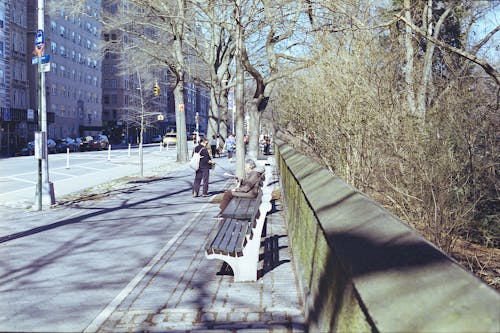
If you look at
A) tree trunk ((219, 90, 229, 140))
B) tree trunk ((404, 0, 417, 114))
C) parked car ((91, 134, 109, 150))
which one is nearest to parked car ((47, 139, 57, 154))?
parked car ((91, 134, 109, 150))

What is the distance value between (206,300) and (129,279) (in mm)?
1522

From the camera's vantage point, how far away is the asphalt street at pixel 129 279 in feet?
20.4

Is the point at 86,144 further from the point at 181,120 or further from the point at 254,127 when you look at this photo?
the point at 254,127

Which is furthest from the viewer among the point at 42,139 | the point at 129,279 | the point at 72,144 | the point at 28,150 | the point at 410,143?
the point at 72,144

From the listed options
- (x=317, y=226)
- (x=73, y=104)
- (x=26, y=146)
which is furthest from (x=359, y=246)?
(x=73, y=104)

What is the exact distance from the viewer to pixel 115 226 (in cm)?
1273

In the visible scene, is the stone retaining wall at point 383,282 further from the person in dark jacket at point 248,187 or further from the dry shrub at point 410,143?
the person in dark jacket at point 248,187

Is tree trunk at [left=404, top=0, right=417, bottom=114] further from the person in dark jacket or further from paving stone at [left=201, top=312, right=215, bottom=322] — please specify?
paving stone at [left=201, top=312, right=215, bottom=322]

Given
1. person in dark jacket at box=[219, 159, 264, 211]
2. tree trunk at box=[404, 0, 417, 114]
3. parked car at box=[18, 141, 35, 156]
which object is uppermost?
tree trunk at box=[404, 0, 417, 114]

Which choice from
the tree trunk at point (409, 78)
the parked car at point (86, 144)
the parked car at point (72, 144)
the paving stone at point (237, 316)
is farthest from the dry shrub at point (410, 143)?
the parked car at point (86, 144)

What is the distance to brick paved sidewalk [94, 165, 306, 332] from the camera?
6023 millimetres

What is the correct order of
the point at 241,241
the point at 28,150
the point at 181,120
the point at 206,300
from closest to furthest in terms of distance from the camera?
the point at 206,300, the point at 241,241, the point at 181,120, the point at 28,150

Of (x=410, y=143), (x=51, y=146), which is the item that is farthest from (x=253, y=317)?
(x=51, y=146)

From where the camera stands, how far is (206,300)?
7.02 meters
